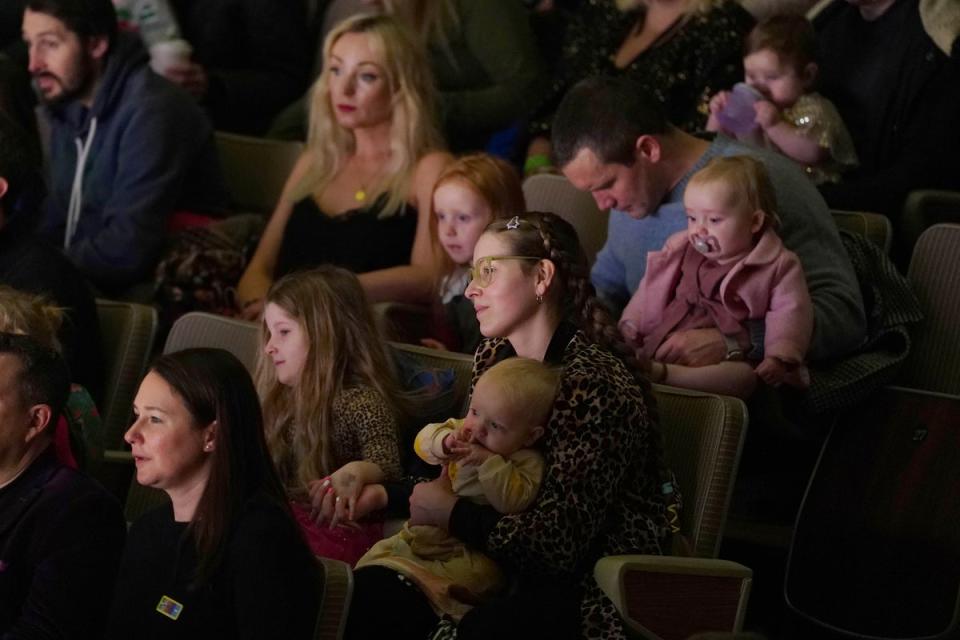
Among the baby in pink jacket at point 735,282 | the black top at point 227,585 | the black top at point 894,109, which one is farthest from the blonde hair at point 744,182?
the black top at point 227,585

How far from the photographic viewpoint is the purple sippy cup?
14.4ft

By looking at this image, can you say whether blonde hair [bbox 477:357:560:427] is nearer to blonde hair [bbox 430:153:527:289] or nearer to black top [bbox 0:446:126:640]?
black top [bbox 0:446:126:640]

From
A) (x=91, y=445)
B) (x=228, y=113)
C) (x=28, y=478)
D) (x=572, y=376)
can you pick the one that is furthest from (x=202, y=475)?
(x=228, y=113)

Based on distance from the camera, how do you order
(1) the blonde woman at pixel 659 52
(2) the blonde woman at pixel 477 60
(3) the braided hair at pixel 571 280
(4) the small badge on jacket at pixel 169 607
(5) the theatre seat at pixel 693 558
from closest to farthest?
(4) the small badge on jacket at pixel 169 607 → (5) the theatre seat at pixel 693 558 → (3) the braided hair at pixel 571 280 → (1) the blonde woman at pixel 659 52 → (2) the blonde woman at pixel 477 60

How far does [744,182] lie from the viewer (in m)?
3.62

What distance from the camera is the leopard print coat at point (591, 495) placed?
3051mm

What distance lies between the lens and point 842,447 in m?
3.71

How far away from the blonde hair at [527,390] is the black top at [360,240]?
1.43 m

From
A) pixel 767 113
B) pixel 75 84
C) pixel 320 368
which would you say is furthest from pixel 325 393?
pixel 75 84

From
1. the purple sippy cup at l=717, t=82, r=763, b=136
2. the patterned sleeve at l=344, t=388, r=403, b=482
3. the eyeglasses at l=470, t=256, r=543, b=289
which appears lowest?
the patterned sleeve at l=344, t=388, r=403, b=482

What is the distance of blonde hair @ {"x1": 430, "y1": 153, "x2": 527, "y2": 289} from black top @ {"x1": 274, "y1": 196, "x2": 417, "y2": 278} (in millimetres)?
336

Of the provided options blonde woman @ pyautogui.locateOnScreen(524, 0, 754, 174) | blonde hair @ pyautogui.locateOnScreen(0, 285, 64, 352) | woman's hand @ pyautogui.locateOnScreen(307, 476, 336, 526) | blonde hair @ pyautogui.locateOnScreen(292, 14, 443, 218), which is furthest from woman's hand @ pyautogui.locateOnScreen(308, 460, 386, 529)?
blonde woman @ pyautogui.locateOnScreen(524, 0, 754, 174)

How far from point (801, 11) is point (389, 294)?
1.36m

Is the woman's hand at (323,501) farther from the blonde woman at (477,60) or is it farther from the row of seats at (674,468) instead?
the blonde woman at (477,60)
